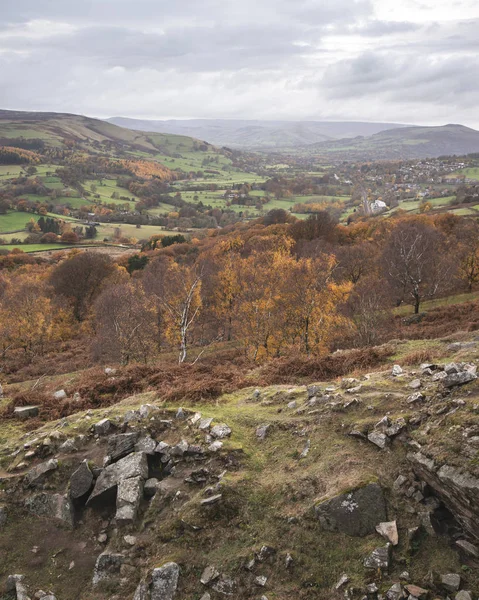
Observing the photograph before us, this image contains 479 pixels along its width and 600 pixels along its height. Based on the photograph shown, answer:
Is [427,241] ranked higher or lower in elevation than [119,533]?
higher

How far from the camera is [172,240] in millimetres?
121062

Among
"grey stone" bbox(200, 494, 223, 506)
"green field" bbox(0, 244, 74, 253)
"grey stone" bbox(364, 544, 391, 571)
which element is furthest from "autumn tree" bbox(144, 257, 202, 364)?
"green field" bbox(0, 244, 74, 253)

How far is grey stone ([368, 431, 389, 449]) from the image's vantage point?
1016cm

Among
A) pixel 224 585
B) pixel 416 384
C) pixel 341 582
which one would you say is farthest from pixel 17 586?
pixel 416 384

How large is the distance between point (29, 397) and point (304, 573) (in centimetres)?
1458

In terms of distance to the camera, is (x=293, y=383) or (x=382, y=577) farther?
(x=293, y=383)

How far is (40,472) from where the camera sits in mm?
11977

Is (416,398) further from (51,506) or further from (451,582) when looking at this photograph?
(51,506)

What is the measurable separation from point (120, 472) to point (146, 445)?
3.86ft

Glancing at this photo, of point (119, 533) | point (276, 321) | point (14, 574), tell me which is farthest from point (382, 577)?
point (276, 321)

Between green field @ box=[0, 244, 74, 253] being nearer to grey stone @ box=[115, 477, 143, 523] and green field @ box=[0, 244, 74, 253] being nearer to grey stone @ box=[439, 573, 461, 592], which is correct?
grey stone @ box=[115, 477, 143, 523]

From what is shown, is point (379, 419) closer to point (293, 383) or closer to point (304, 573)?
point (304, 573)

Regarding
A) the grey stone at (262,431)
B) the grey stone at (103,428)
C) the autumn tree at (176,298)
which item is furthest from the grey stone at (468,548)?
the autumn tree at (176,298)

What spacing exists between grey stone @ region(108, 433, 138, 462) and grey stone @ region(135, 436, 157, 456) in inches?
8.5
